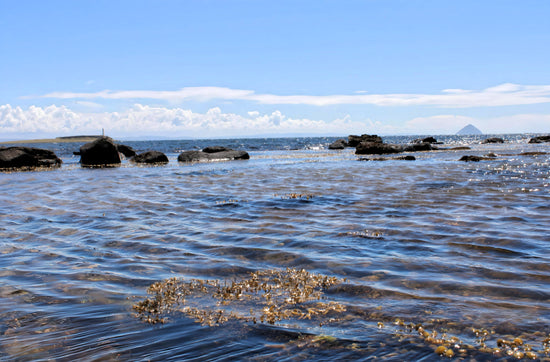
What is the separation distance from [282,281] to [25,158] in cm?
3144

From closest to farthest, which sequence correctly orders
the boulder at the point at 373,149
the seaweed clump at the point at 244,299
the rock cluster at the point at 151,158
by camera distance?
the seaweed clump at the point at 244,299, the rock cluster at the point at 151,158, the boulder at the point at 373,149

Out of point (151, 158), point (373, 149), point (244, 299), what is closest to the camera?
point (244, 299)

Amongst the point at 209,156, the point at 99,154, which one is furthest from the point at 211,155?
the point at 99,154

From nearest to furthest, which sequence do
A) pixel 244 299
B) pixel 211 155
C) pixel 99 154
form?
pixel 244 299, pixel 99 154, pixel 211 155

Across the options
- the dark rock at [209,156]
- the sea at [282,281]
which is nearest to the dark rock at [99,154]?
the dark rock at [209,156]

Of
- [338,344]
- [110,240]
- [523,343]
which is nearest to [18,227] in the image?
[110,240]

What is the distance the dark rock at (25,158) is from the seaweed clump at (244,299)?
2965 cm

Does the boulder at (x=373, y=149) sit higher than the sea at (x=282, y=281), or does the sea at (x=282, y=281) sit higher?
the boulder at (x=373, y=149)

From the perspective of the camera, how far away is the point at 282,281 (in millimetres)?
5180

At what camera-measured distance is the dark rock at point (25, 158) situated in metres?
28.5

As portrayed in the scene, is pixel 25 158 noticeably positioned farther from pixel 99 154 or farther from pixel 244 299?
pixel 244 299

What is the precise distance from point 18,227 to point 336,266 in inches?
293

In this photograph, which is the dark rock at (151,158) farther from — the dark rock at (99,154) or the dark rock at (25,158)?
the dark rock at (25,158)

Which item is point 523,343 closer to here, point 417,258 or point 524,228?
point 417,258
